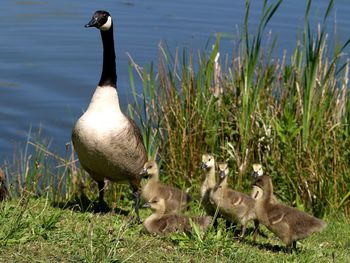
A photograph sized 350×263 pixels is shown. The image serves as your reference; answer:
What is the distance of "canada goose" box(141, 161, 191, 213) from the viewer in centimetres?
912

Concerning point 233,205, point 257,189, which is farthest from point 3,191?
point 257,189

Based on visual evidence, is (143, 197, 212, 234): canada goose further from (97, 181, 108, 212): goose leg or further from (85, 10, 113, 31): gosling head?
(85, 10, 113, 31): gosling head

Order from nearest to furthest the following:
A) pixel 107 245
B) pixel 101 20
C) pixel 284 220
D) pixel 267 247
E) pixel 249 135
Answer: pixel 107 245 → pixel 284 220 → pixel 267 247 → pixel 101 20 → pixel 249 135

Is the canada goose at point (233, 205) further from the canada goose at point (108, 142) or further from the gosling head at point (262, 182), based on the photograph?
the canada goose at point (108, 142)

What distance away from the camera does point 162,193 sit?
9.22 meters

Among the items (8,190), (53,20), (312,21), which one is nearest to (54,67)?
(53,20)

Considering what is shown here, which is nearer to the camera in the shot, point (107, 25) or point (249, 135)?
point (107, 25)

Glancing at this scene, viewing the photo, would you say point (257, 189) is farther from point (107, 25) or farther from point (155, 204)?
point (107, 25)

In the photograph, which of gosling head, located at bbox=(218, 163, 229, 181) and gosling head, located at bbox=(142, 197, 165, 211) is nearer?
gosling head, located at bbox=(142, 197, 165, 211)

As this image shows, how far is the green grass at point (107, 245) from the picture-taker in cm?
699

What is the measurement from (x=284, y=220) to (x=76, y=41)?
9856mm

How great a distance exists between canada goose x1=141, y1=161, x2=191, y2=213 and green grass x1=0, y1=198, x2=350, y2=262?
0.65 m

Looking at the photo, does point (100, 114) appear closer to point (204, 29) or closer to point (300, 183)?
point (300, 183)

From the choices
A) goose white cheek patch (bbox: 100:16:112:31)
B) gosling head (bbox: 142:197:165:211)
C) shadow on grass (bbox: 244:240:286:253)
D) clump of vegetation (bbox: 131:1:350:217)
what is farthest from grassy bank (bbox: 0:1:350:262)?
shadow on grass (bbox: 244:240:286:253)
